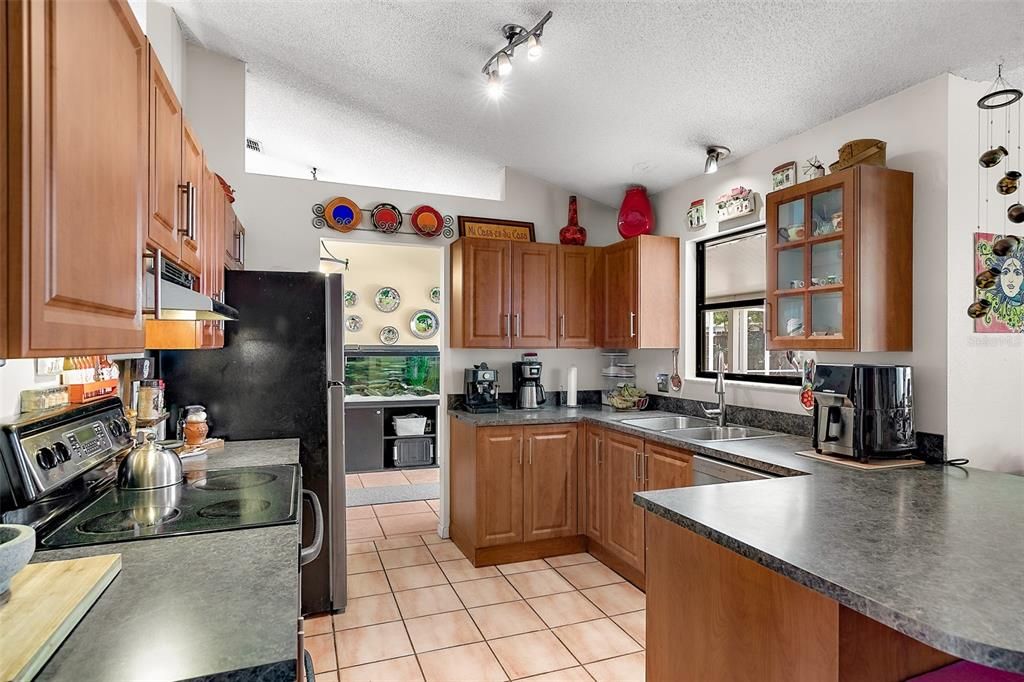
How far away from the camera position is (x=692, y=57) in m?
2.42

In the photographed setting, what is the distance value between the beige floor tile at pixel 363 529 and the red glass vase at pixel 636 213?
2804 mm

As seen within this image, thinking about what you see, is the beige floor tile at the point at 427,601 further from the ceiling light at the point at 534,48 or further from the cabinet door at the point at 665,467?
the ceiling light at the point at 534,48

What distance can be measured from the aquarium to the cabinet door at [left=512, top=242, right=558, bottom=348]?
97.4 inches

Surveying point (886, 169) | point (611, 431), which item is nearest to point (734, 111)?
point (886, 169)

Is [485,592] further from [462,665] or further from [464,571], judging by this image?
[462,665]

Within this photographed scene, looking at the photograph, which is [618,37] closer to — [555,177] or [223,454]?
[555,177]

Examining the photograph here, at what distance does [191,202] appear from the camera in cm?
166

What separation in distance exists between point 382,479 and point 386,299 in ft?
6.71

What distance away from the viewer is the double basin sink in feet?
10.1

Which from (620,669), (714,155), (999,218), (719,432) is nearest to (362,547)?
(620,669)

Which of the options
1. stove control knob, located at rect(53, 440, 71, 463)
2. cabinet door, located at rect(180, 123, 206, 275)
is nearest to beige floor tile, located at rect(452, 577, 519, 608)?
stove control knob, located at rect(53, 440, 71, 463)

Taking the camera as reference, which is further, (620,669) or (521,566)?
(521,566)

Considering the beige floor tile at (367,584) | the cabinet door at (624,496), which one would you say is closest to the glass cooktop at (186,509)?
the beige floor tile at (367,584)

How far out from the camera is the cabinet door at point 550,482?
3547 millimetres
